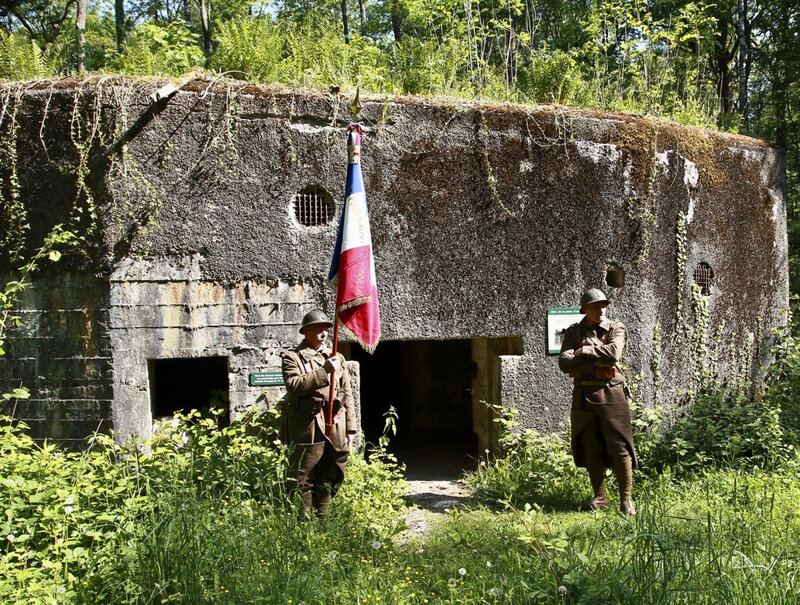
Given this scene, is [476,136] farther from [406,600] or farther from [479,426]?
[406,600]

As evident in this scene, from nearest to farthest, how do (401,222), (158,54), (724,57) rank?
(401,222)
(158,54)
(724,57)

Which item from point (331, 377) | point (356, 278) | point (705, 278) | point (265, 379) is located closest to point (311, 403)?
point (331, 377)

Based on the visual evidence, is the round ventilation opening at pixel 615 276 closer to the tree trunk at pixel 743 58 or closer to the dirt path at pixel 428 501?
the dirt path at pixel 428 501

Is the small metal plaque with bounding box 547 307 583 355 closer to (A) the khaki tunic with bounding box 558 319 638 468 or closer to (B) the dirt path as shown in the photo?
(A) the khaki tunic with bounding box 558 319 638 468

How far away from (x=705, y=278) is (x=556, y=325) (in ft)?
6.34

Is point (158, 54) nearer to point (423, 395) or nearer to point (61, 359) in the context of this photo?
point (61, 359)

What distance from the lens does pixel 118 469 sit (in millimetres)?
4441

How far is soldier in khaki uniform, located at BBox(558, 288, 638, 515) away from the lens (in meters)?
5.02

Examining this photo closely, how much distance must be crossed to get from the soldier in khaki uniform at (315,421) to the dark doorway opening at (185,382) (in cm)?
250

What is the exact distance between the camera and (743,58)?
35.8ft

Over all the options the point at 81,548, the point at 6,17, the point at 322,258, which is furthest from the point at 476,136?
the point at 6,17

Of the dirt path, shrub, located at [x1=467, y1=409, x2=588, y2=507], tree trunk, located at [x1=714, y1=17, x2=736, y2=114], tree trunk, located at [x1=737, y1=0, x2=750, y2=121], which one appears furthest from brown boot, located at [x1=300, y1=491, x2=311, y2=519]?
tree trunk, located at [x1=714, y1=17, x2=736, y2=114]

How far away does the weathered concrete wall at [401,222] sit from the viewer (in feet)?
17.6

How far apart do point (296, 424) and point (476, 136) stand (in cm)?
304
